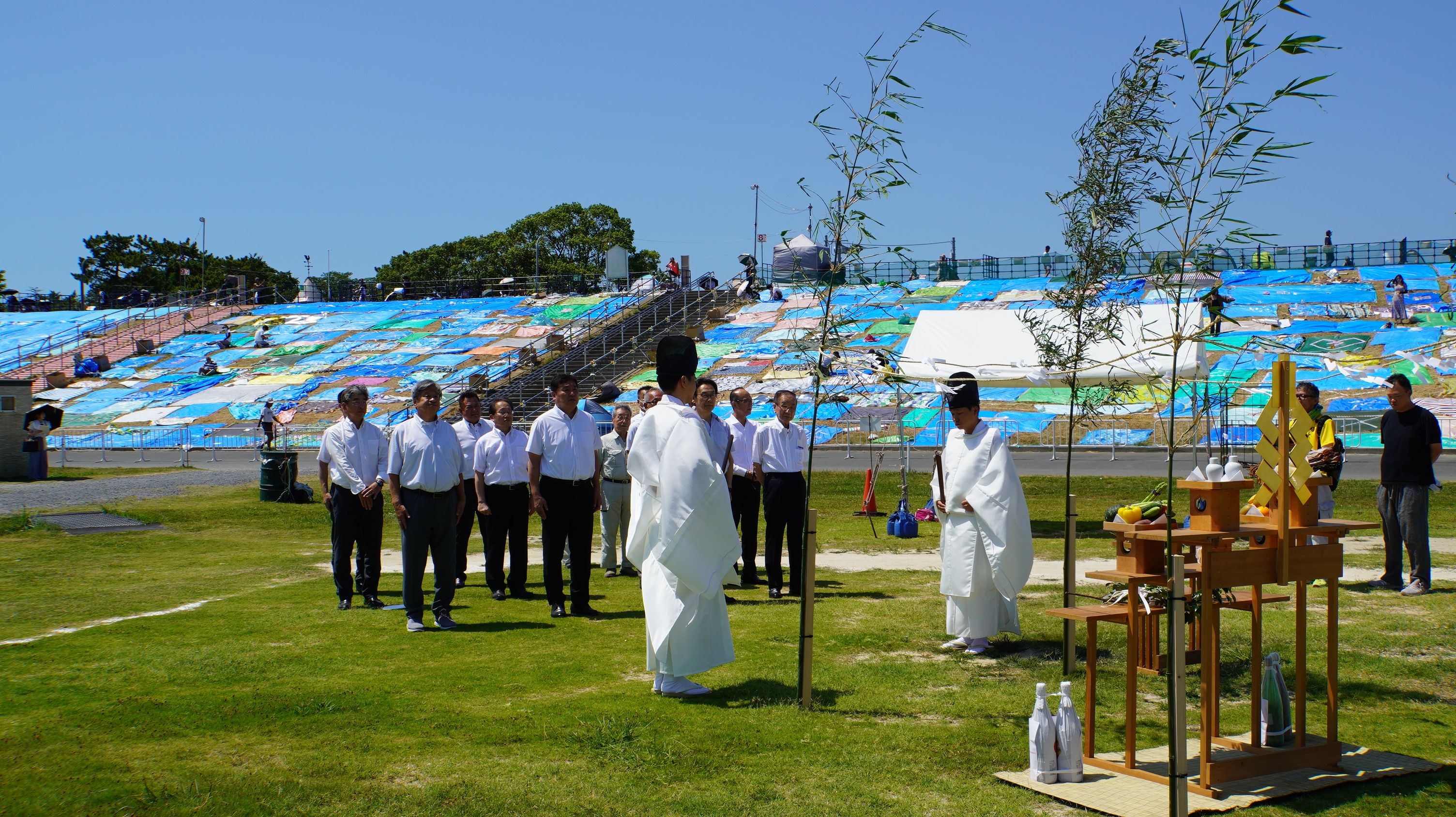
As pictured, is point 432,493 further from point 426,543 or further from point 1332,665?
point 1332,665

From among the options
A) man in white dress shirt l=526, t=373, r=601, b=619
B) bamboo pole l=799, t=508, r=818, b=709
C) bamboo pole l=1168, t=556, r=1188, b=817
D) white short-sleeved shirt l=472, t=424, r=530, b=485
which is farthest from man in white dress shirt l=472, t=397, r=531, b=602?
bamboo pole l=1168, t=556, r=1188, b=817

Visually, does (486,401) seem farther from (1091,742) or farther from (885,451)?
(1091,742)

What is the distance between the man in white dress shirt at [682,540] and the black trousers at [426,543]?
8.58 ft

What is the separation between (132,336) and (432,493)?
174ft

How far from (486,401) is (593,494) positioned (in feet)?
97.9

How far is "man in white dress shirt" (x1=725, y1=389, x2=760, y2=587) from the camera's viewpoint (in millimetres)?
11555

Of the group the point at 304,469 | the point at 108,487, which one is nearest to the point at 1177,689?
the point at 108,487

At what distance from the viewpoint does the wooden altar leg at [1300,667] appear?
5441 millimetres

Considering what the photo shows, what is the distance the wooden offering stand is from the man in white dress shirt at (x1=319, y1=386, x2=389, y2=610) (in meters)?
6.59

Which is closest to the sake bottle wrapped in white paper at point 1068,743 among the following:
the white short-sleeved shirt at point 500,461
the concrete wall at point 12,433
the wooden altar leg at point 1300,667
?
the wooden altar leg at point 1300,667

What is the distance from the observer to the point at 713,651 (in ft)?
23.3

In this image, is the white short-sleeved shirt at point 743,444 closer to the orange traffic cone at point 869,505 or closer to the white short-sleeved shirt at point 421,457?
the white short-sleeved shirt at point 421,457

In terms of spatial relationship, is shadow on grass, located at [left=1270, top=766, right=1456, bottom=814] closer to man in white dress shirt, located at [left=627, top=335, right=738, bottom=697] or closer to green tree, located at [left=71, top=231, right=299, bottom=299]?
man in white dress shirt, located at [left=627, top=335, right=738, bottom=697]

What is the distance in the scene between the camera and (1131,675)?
18.3ft
